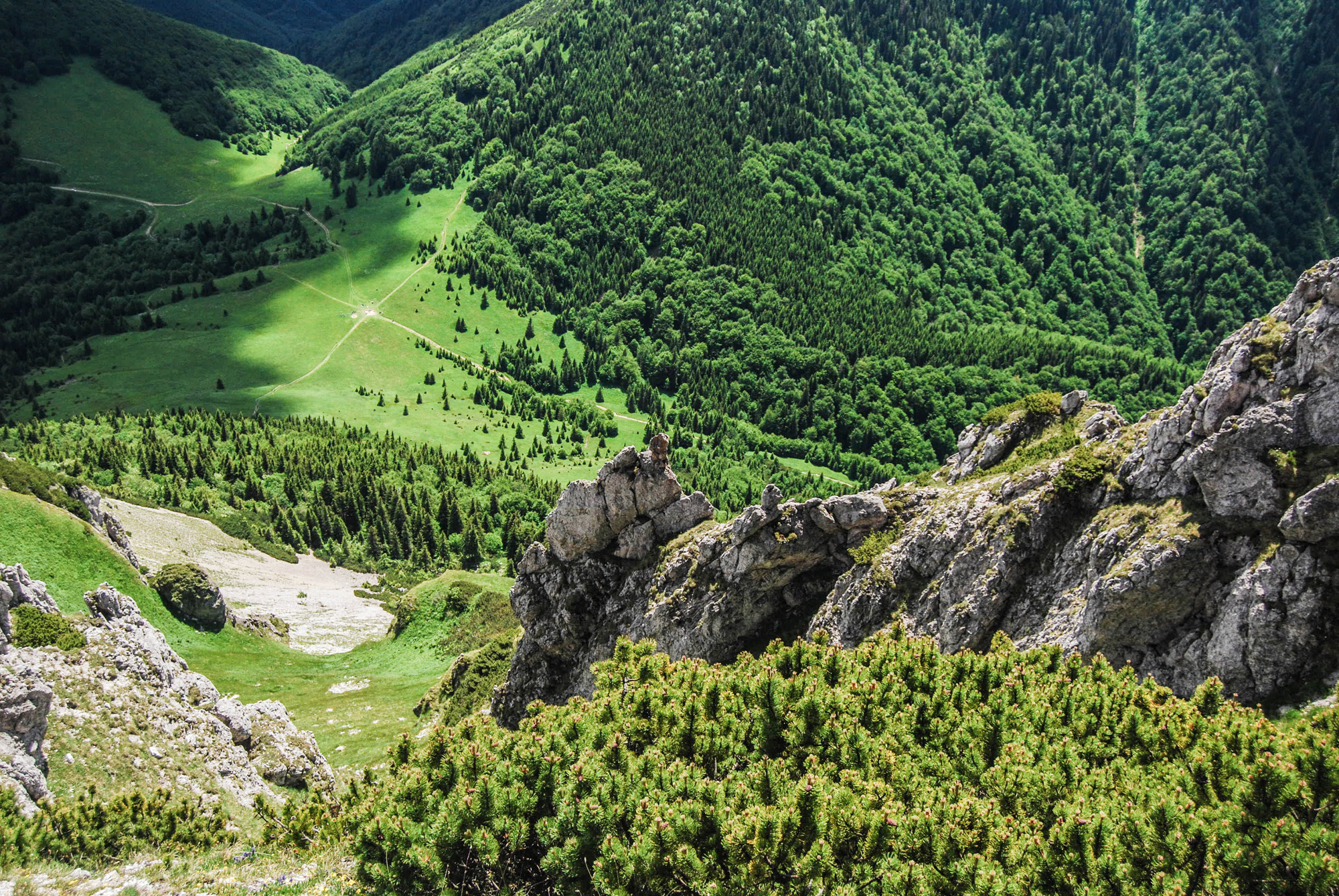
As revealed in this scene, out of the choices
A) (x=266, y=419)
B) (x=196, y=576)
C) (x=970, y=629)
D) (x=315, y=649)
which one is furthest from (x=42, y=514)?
(x=266, y=419)

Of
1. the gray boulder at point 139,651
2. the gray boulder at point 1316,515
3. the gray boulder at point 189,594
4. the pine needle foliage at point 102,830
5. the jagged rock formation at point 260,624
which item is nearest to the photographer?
the pine needle foliage at point 102,830

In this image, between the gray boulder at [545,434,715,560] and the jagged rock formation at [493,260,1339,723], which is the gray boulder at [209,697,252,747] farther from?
the gray boulder at [545,434,715,560]

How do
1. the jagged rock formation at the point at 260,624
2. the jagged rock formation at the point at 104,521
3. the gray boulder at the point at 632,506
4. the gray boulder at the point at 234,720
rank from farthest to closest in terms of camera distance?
1. the jagged rock formation at the point at 260,624
2. the jagged rock formation at the point at 104,521
3. the gray boulder at the point at 632,506
4. the gray boulder at the point at 234,720

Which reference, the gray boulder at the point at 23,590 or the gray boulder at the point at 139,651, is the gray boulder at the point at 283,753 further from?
the gray boulder at the point at 23,590

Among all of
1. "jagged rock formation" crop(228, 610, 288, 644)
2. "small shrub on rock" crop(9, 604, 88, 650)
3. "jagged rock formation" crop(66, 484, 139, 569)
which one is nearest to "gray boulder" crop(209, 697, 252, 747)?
"small shrub on rock" crop(9, 604, 88, 650)

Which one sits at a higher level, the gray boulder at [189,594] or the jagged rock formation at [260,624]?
the gray boulder at [189,594]

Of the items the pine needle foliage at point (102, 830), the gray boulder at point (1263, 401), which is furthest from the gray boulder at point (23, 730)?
the gray boulder at point (1263, 401)

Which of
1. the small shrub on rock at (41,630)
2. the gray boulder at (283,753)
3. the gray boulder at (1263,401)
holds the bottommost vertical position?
the gray boulder at (1263,401)
